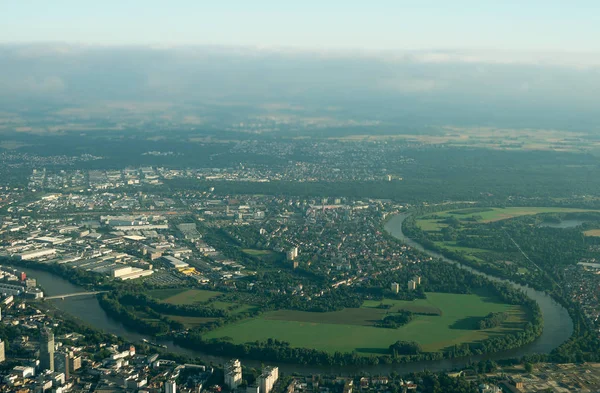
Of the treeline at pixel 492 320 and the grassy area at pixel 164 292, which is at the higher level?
the treeline at pixel 492 320

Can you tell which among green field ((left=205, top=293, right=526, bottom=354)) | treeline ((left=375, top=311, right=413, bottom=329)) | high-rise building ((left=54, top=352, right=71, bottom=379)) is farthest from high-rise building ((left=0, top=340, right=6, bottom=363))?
treeline ((left=375, top=311, right=413, bottom=329))

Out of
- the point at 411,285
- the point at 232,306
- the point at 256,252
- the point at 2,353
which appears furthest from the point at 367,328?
the point at 256,252

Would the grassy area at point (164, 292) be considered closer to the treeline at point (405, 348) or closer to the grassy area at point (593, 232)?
the treeline at point (405, 348)

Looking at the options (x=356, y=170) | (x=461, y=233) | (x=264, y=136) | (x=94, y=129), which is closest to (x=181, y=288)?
(x=461, y=233)

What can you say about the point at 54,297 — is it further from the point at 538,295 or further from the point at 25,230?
the point at 538,295

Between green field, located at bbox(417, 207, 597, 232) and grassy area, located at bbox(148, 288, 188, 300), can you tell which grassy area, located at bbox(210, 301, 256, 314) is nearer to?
grassy area, located at bbox(148, 288, 188, 300)

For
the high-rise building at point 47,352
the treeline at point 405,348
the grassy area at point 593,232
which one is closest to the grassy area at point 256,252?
the treeline at point 405,348
